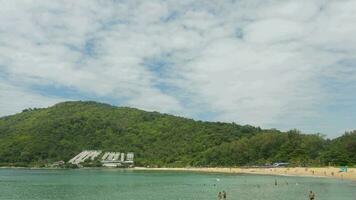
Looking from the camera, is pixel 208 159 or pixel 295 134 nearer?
pixel 295 134

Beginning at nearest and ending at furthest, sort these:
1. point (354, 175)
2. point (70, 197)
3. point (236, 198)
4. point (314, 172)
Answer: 1. point (236, 198)
2. point (70, 197)
3. point (354, 175)
4. point (314, 172)

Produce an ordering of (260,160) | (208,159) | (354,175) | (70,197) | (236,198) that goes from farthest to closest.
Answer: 1. (208,159)
2. (260,160)
3. (354,175)
4. (70,197)
5. (236,198)

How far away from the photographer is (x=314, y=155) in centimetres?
14125

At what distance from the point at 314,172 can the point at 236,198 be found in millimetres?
57699

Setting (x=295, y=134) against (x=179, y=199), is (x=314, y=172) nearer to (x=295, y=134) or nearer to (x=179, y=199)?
(x=295, y=134)

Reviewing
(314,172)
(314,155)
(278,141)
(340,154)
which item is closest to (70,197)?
(314,172)

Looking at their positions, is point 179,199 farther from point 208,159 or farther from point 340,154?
point 208,159

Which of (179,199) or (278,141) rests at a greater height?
(278,141)

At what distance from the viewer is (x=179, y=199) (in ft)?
191

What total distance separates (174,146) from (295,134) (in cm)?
5750

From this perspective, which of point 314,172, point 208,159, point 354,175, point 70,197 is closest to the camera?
point 70,197

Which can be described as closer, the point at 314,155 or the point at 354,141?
the point at 354,141

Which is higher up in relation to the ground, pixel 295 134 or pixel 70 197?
pixel 295 134

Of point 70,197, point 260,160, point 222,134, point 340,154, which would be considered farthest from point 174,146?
point 70,197
